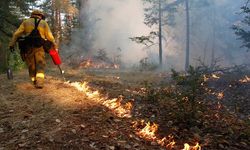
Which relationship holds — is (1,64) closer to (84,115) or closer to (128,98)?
(128,98)

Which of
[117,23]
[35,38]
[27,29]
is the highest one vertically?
[117,23]

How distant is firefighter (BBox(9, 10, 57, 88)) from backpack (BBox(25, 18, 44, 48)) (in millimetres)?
42

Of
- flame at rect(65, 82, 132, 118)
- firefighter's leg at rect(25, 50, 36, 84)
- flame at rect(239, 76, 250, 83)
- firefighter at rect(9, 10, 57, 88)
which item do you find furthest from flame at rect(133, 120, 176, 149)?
flame at rect(239, 76, 250, 83)

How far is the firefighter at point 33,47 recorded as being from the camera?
9.69 m

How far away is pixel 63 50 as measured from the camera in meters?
38.6

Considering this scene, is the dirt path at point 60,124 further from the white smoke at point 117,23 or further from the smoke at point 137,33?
the white smoke at point 117,23

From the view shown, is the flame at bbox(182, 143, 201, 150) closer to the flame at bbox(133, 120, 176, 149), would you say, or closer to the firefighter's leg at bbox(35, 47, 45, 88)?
the flame at bbox(133, 120, 176, 149)

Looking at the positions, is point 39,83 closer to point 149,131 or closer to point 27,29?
point 27,29

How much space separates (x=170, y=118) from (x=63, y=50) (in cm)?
3221

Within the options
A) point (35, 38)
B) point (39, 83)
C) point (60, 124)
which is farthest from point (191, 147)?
point (35, 38)

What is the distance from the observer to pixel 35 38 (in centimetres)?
975

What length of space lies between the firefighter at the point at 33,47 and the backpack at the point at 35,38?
0.04m

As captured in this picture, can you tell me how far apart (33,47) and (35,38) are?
0.95ft

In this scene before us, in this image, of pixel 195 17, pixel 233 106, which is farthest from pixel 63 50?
pixel 233 106
